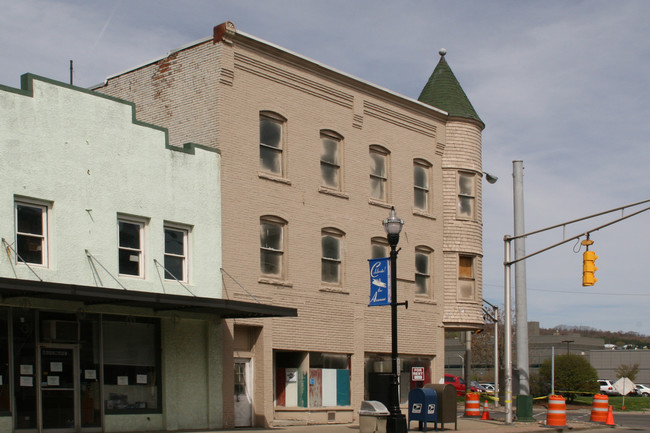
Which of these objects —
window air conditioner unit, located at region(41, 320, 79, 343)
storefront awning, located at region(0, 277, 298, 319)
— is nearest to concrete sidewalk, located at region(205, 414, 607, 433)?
Answer: storefront awning, located at region(0, 277, 298, 319)

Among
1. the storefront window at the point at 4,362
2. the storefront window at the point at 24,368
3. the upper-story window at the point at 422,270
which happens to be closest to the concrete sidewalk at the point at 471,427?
the upper-story window at the point at 422,270

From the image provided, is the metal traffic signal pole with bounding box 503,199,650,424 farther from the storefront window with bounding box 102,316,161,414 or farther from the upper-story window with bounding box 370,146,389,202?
the storefront window with bounding box 102,316,161,414

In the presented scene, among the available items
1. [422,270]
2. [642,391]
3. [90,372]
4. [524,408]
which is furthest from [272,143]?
[642,391]

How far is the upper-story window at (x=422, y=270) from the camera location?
3103 cm

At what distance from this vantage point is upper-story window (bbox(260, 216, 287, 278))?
25906 millimetres

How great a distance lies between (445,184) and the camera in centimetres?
3225

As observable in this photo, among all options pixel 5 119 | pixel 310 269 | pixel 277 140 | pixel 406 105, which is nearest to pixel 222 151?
pixel 277 140

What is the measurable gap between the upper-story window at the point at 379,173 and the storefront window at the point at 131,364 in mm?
9802

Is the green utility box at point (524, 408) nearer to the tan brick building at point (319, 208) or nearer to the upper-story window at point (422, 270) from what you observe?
the tan brick building at point (319, 208)

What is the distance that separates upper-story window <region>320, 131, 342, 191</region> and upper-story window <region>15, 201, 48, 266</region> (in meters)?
10.1

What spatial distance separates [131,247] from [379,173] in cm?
1050

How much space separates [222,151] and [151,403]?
695cm

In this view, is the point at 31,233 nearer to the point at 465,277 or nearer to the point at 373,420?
the point at 373,420

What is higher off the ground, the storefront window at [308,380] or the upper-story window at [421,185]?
the upper-story window at [421,185]
